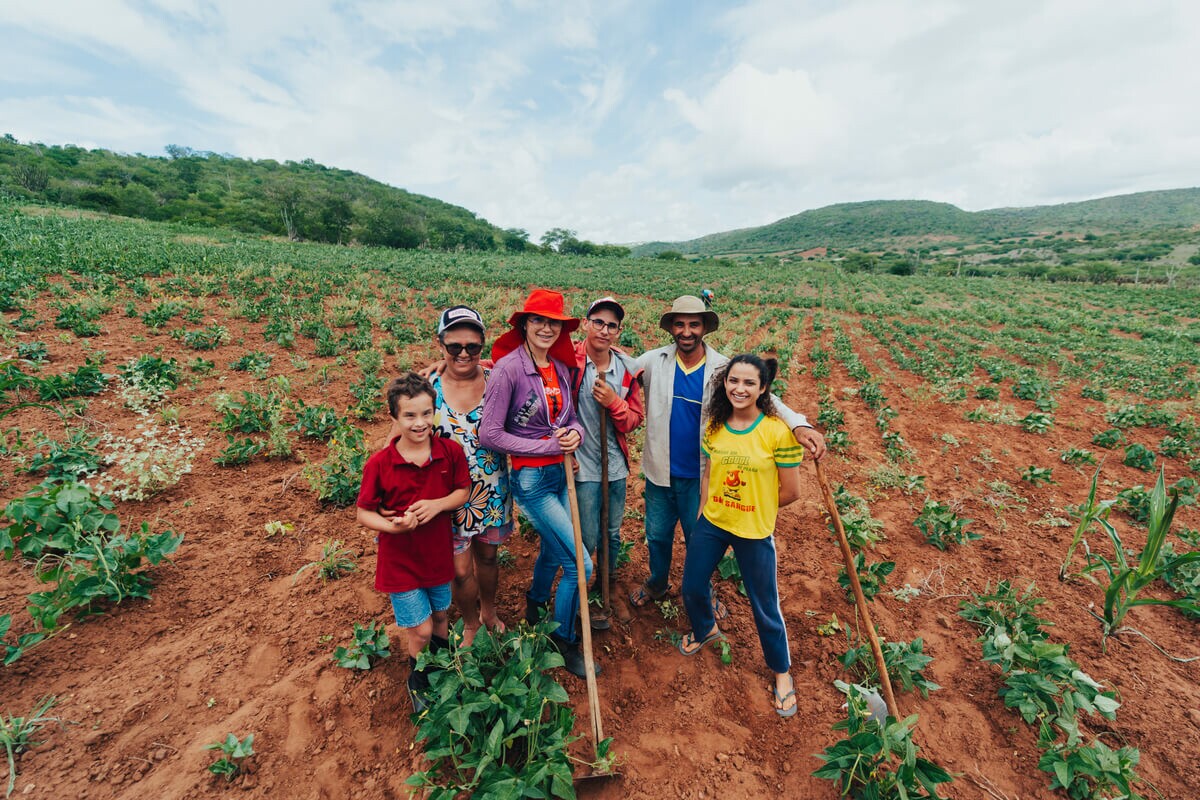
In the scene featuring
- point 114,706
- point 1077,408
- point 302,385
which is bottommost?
point 1077,408

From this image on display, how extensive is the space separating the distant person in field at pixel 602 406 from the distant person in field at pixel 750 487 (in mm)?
538

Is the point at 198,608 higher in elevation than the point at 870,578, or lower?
higher

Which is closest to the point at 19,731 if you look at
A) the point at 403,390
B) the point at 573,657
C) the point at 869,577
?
the point at 403,390

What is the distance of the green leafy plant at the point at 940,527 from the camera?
158 inches

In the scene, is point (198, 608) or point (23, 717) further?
point (198, 608)

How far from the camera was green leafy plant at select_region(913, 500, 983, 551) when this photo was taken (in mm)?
4008

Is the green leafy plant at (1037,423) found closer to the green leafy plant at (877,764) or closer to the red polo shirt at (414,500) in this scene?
the green leafy plant at (877,764)

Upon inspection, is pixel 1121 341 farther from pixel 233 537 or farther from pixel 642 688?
pixel 233 537

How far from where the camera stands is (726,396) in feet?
8.36

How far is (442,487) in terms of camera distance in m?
2.35

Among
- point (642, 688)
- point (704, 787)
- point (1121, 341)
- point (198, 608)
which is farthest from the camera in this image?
point (1121, 341)

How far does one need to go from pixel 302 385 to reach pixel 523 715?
21.1ft

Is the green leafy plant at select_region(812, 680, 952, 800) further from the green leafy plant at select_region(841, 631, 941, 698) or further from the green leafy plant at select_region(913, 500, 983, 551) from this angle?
the green leafy plant at select_region(913, 500, 983, 551)

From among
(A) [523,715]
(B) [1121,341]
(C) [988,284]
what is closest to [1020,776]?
(A) [523,715]
